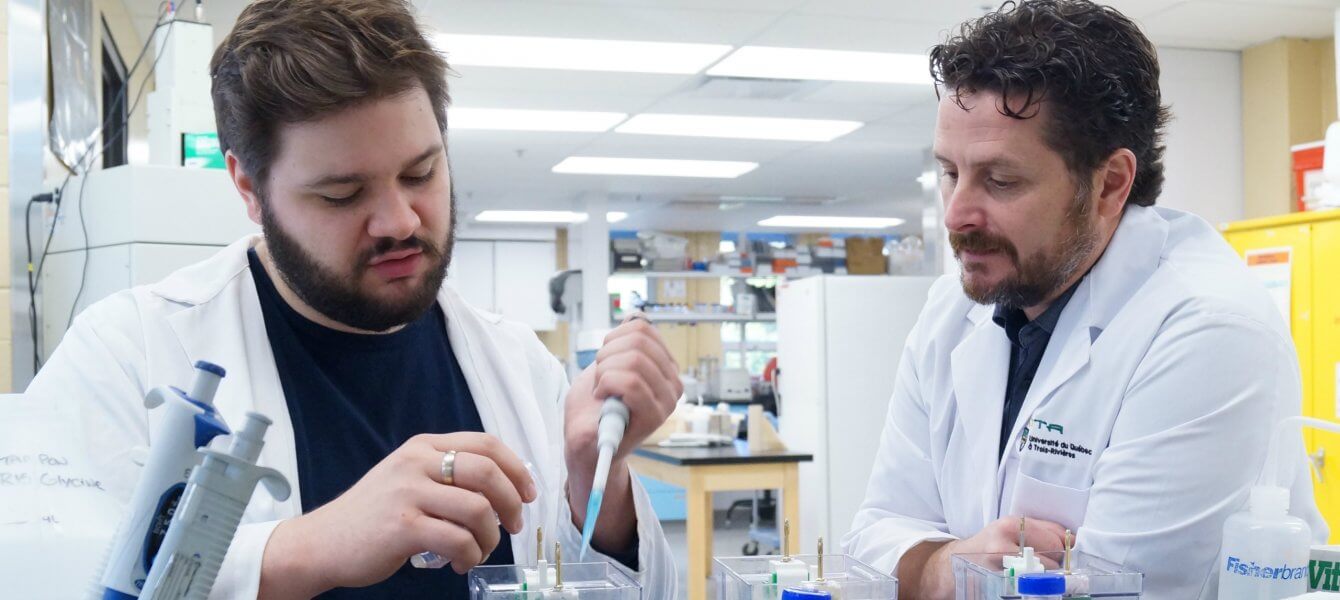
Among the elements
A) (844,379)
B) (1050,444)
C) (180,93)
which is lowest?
(844,379)

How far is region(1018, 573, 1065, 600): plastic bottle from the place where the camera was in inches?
31.3

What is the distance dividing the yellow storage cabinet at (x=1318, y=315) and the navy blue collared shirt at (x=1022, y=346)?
2.92 meters

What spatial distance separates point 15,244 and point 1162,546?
230cm

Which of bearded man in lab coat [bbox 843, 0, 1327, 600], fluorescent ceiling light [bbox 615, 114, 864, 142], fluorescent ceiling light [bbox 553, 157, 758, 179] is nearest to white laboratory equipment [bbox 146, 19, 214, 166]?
bearded man in lab coat [bbox 843, 0, 1327, 600]

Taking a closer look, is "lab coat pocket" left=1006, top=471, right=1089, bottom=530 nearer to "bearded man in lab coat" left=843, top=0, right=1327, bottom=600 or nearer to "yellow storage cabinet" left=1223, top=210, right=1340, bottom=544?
"bearded man in lab coat" left=843, top=0, right=1327, bottom=600

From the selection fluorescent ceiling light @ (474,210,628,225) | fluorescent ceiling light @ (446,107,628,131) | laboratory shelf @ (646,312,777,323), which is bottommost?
laboratory shelf @ (646,312,777,323)

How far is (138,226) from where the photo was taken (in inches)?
88.5

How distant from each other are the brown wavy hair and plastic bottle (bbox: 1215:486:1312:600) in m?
0.91

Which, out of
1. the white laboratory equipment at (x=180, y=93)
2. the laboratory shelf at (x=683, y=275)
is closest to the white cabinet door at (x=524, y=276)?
the laboratory shelf at (x=683, y=275)

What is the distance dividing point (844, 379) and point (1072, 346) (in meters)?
4.21

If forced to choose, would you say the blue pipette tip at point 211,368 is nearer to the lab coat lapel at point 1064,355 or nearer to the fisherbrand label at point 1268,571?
the fisherbrand label at point 1268,571

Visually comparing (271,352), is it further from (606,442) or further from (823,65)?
(823,65)

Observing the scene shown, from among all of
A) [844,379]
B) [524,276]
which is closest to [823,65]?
[844,379]

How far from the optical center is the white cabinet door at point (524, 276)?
12453 millimetres
